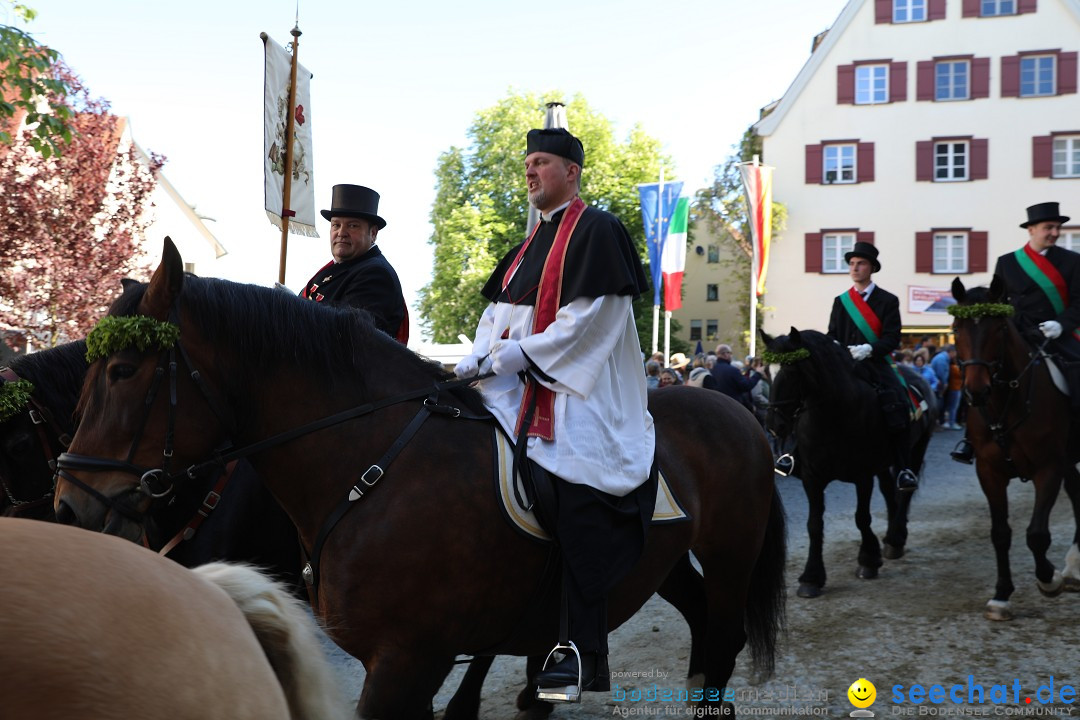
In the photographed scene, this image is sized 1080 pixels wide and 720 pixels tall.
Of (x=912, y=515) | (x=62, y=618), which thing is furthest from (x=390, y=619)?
(x=912, y=515)

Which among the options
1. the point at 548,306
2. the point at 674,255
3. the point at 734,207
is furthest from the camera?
the point at 734,207

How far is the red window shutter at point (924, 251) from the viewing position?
1329 inches

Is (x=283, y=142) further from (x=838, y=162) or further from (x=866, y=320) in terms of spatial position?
(x=838, y=162)

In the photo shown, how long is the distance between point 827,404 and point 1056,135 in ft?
99.8

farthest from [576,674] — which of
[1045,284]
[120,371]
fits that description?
[1045,284]

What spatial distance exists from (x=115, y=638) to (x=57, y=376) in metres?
3.46

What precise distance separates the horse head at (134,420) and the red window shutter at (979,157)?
1393 inches

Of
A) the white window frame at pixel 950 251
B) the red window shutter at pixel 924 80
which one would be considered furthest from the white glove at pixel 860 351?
the red window shutter at pixel 924 80

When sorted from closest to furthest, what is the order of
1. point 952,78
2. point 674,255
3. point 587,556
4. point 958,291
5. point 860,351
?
1. point 587,556
2. point 958,291
3. point 860,351
4. point 674,255
5. point 952,78

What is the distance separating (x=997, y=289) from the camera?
7293mm

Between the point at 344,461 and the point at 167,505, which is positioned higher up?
the point at 344,461

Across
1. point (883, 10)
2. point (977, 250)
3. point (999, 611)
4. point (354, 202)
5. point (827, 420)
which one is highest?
point (883, 10)

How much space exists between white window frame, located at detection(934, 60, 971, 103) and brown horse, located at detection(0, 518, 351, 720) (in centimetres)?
3702

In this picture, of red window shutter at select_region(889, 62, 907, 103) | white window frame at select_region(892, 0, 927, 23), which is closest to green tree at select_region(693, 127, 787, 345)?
red window shutter at select_region(889, 62, 907, 103)
